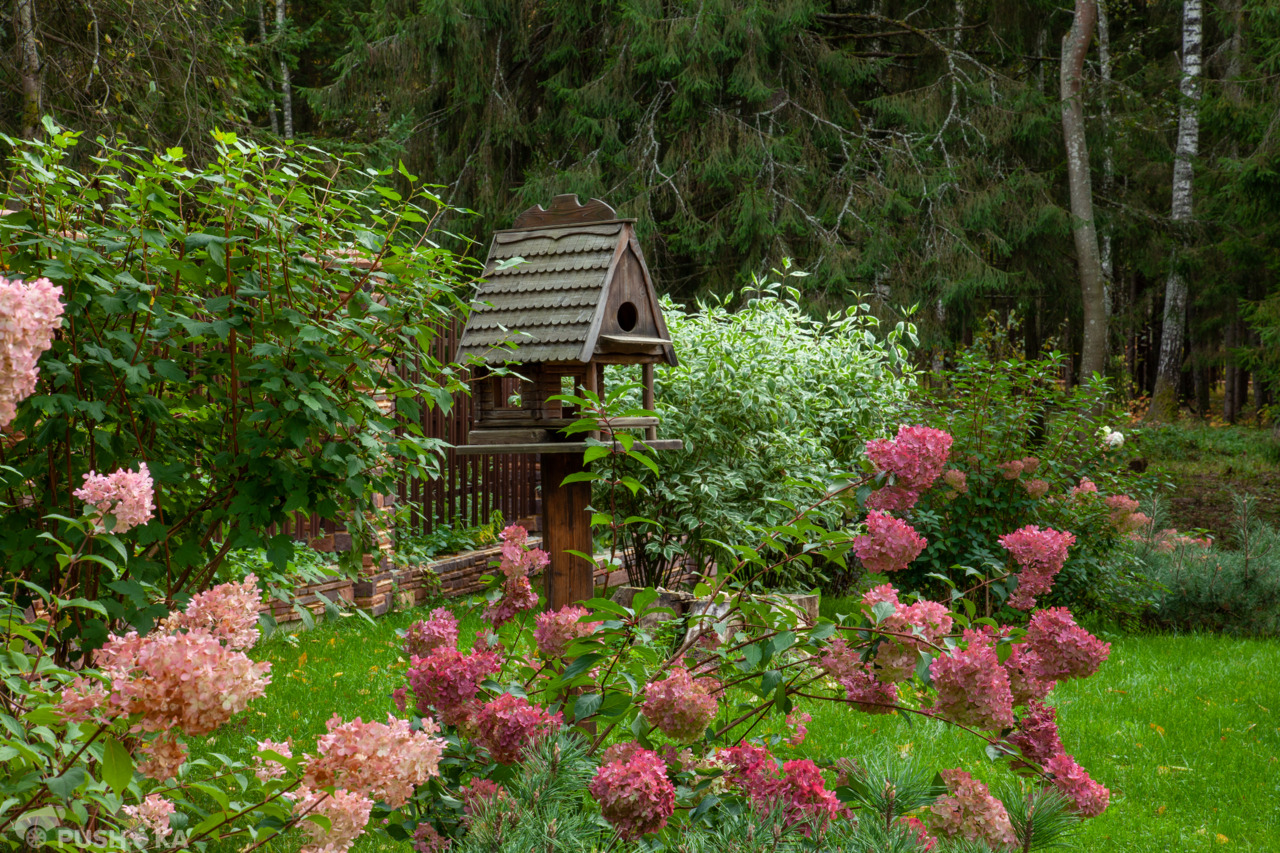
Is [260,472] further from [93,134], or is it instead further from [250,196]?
[93,134]

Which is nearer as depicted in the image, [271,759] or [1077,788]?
[271,759]

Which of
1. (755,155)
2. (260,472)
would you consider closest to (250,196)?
(260,472)

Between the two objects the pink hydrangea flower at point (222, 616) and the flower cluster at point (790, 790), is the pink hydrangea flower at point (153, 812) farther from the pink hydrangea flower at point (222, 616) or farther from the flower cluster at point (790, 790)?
the flower cluster at point (790, 790)

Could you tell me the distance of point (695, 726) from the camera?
6.08 feet

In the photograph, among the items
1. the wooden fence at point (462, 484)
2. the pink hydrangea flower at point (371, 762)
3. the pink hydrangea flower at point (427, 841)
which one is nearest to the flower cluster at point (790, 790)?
the pink hydrangea flower at point (427, 841)

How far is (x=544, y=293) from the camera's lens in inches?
150

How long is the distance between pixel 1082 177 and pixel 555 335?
460 inches

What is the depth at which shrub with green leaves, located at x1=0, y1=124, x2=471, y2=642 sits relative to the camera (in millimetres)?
2398

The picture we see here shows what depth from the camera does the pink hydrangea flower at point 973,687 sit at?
1859 millimetres

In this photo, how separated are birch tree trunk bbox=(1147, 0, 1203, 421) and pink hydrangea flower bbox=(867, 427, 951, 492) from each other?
1211cm

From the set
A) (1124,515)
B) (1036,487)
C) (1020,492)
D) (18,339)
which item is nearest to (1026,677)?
(18,339)

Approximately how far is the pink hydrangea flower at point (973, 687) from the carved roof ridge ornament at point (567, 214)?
2.45 meters

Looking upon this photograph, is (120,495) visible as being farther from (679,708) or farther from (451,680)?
(679,708)

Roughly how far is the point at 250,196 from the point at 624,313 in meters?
1.99
